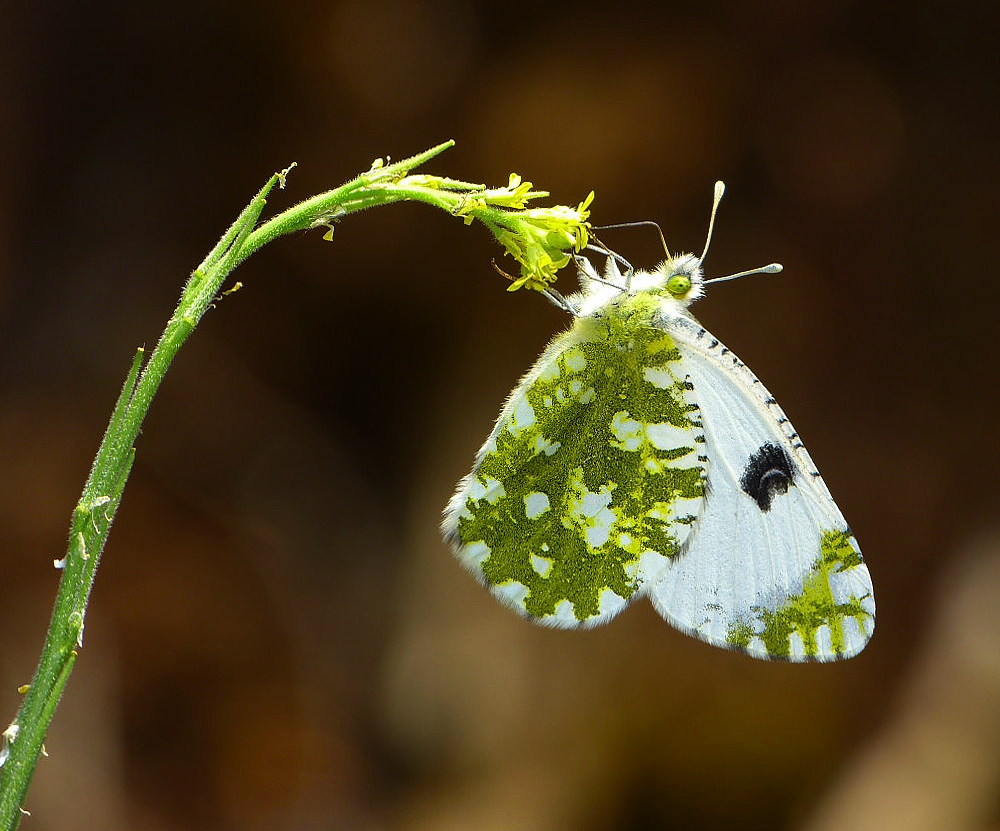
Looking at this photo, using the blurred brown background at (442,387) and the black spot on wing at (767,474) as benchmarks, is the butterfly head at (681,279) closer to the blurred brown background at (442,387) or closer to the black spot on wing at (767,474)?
the black spot on wing at (767,474)

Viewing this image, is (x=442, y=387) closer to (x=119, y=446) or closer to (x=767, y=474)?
(x=767, y=474)

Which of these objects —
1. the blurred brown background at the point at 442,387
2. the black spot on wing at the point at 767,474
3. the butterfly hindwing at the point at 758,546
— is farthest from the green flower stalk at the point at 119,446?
the blurred brown background at the point at 442,387

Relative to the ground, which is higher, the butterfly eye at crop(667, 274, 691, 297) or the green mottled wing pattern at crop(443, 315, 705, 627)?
the butterfly eye at crop(667, 274, 691, 297)

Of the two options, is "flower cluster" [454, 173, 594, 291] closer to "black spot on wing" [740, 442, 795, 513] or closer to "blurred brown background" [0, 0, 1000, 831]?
"black spot on wing" [740, 442, 795, 513]

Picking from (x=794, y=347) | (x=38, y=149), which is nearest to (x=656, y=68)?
(x=794, y=347)

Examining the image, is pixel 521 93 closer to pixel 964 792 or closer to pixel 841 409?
pixel 841 409

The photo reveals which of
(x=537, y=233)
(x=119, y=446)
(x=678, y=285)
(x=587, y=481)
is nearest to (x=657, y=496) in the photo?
(x=587, y=481)

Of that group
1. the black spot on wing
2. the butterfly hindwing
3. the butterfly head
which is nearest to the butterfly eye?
the butterfly head
